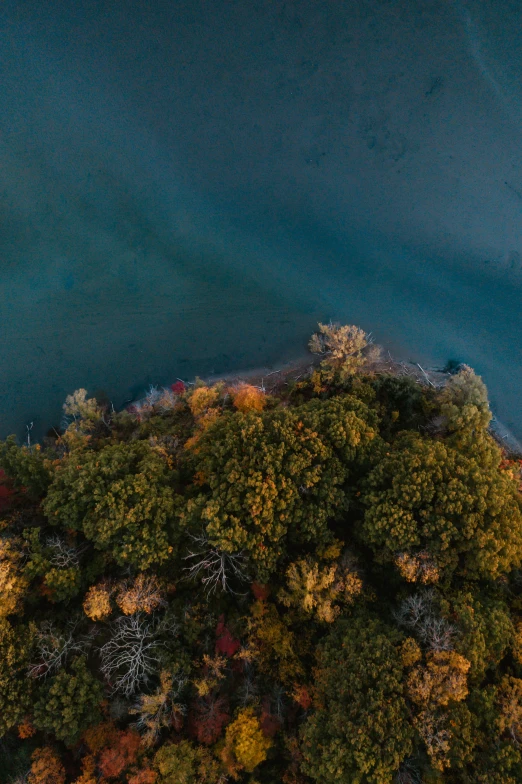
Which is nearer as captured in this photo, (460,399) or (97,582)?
(97,582)

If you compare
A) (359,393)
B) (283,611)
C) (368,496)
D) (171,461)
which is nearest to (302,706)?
(283,611)

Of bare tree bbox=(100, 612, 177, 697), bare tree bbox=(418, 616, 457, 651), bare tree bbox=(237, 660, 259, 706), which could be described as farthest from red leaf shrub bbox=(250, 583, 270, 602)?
bare tree bbox=(418, 616, 457, 651)

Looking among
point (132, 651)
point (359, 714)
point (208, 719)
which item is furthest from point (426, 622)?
point (132, 651)

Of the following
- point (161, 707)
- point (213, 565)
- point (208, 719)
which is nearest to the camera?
point (208, 719)

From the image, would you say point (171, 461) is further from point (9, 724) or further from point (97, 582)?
point (9, 724)

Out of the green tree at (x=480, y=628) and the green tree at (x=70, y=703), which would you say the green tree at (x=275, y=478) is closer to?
the green tree at (x=480, y=628)

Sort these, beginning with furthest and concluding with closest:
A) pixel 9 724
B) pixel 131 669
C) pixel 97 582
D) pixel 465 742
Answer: pixel 97 582
pixel 131 669
pixel 9 724
pixel 465 742

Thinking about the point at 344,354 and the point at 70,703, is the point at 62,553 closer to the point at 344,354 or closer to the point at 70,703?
the point at 70,703
